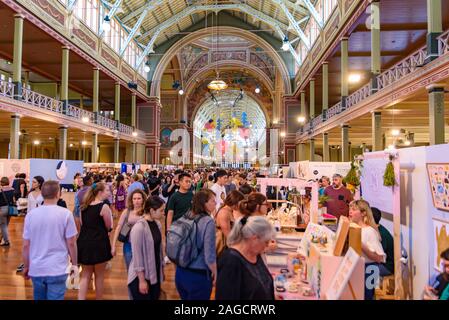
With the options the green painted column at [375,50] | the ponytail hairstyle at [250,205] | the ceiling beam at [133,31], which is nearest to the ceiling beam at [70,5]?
the ceiling beam at [133,31]

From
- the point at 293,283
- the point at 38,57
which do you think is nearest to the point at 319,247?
the point at 293,283

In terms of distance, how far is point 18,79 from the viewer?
498 inches

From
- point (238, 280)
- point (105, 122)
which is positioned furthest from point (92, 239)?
point (105, 122)

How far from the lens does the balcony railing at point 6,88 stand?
1181 centimetres

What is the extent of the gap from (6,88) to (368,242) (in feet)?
45.6

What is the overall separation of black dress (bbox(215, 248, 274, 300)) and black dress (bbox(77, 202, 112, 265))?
220cm

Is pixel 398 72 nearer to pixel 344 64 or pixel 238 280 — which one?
pixel 344 64

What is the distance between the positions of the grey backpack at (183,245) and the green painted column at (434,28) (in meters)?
8.31

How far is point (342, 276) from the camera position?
98.8 inches

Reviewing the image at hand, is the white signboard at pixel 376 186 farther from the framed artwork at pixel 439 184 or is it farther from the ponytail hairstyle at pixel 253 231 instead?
the ponytail hairstyle at pixel 253 231

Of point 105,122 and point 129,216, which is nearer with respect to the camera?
point 129,216

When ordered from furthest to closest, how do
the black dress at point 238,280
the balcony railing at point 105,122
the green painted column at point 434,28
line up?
1. the balcony railing at point 105,122
2. the green painted column at point 434,28
3. the black dress at point 238,280

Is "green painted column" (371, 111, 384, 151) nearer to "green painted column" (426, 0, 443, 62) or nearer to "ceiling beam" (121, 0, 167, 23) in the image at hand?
"green painted column" (426, 0, 443, 62)

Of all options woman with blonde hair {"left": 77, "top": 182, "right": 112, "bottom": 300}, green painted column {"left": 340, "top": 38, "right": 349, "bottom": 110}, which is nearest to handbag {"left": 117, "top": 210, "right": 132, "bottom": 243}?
woman with blonde hair {"left": 77, "top": 182, "right": 112, "bottom": 300}
